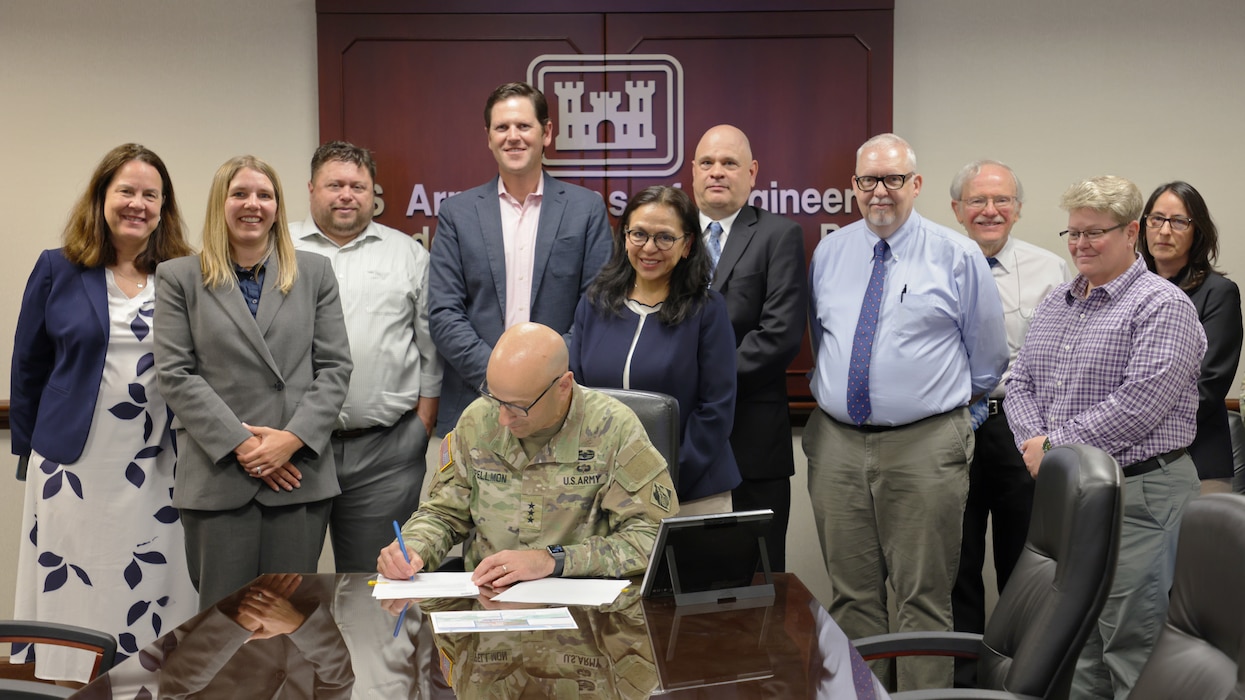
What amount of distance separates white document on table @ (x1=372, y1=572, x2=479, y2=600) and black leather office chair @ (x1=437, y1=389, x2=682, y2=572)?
0.65 m

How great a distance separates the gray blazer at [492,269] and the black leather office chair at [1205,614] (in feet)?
7.53

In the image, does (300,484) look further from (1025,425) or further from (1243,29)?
(1243,29)

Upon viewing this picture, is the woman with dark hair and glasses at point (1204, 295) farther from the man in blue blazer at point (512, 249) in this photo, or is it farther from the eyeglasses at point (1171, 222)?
the man in blue blazer at point (512, 249)

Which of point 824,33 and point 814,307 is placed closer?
point 814,307

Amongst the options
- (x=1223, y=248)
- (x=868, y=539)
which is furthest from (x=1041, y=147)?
(x=868, y=539)

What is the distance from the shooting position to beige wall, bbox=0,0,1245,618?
434 cm

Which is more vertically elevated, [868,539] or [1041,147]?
[1041,147]

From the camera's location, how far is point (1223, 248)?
14.6ft

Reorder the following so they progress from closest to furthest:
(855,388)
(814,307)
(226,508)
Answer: (226,508) → (855,388) → (814,307)

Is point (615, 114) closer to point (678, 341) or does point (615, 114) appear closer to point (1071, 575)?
point (678, 341)

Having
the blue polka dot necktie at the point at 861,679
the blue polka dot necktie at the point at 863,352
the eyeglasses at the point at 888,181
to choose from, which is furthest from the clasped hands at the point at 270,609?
the eyeglasses at the point at 888,181

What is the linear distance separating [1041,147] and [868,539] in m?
1.93

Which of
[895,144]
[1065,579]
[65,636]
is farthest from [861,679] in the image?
[895,144]

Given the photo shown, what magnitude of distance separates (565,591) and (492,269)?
5.55 feet
